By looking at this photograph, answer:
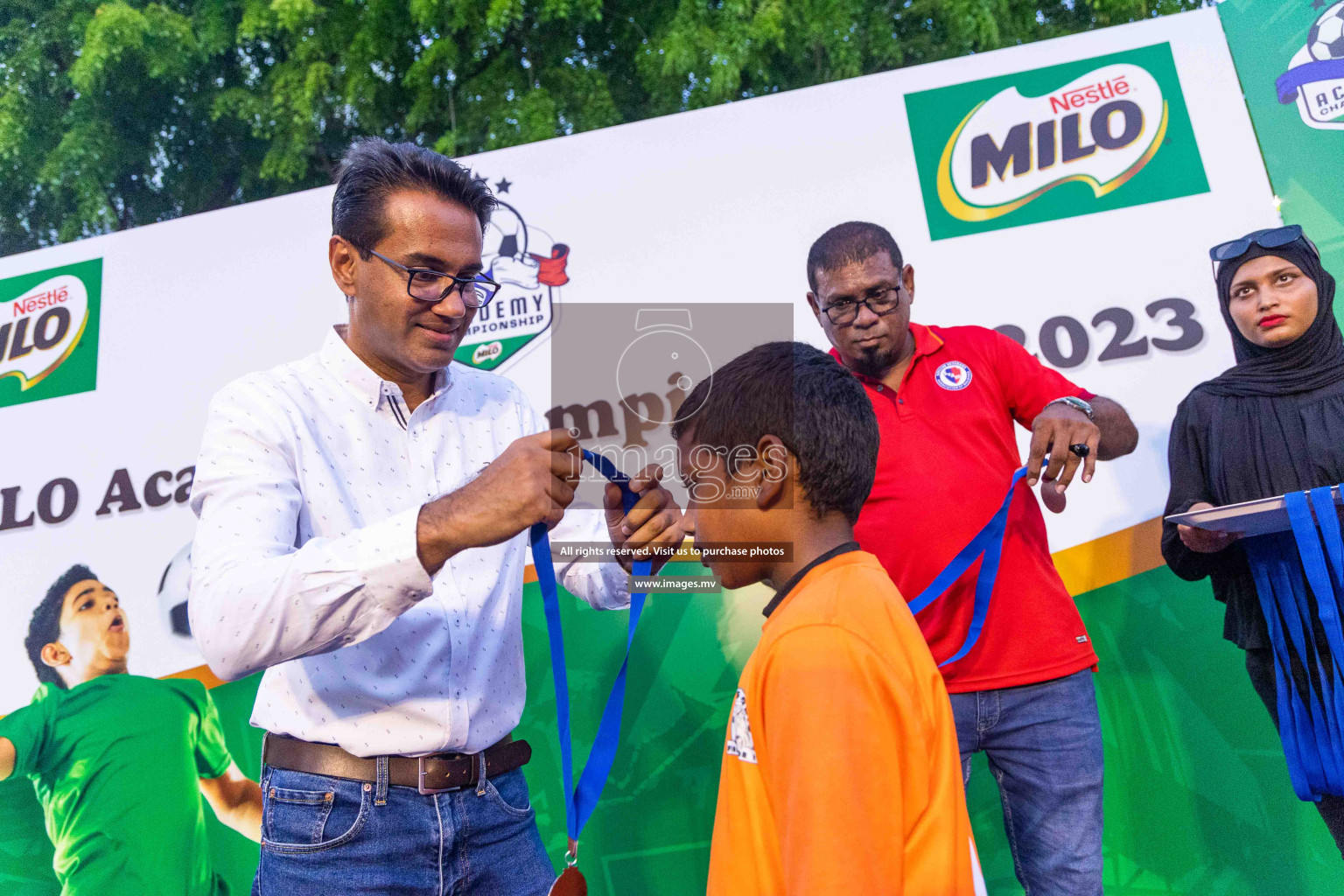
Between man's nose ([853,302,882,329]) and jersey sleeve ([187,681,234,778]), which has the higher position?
man's nose ([853,302,882,329])

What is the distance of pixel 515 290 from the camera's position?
362 centimetres

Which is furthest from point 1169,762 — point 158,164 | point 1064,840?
point 158,164

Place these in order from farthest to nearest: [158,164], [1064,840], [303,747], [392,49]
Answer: [158,164] < [392,49] < [1064,840] < [303,747]

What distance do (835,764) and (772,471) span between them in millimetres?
484

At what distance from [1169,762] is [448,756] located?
2.38m

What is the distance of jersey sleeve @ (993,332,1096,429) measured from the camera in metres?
2.49

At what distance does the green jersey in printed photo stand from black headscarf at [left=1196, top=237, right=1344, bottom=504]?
11.2ft

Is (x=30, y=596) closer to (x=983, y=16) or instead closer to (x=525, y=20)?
(x=525, y=20)

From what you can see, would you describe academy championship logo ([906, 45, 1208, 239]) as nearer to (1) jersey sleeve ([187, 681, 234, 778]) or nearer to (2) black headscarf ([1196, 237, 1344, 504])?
(2) black headscarf ([1196, 237, 1344, 504])

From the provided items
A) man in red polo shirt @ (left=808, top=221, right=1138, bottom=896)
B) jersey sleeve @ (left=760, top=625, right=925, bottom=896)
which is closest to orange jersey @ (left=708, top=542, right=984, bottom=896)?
jersey sleeve @ (left=760, top=625, right=925, bottom=896)

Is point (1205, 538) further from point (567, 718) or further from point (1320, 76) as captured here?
point (1320, 76)

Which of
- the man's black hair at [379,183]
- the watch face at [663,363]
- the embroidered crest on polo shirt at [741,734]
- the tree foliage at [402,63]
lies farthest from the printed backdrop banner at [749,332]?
the tree foliage at [402,63]

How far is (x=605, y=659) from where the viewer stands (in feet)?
11.0

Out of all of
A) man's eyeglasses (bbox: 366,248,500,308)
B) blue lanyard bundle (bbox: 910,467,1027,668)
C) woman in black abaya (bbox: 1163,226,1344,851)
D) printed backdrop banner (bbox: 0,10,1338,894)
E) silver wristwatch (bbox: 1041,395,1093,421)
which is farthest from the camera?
printed backdrop banner (bbox: 0,10,1338,894)
